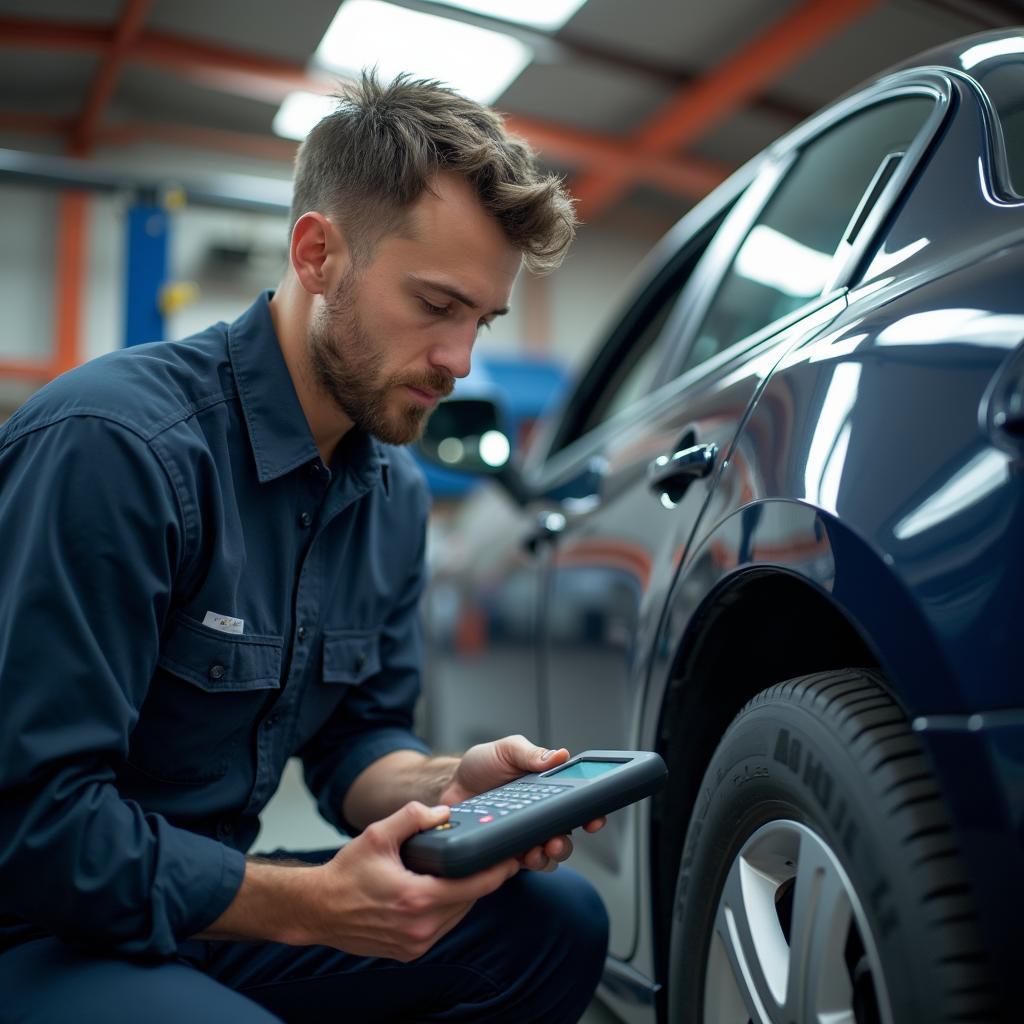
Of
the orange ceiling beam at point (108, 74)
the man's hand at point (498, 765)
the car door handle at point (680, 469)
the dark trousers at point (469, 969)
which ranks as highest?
the orange ceiling beam at point (108, 74)

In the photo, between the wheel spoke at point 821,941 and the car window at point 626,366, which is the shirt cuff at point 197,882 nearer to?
the wheel spoke at point 821,941

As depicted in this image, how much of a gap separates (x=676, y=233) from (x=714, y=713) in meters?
A: 1.18

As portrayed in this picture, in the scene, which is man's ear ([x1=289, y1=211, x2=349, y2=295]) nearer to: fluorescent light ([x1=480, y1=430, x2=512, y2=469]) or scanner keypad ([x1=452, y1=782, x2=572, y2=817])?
scanner keypad ([x1=452, y1=782, x2=572, y2=817])

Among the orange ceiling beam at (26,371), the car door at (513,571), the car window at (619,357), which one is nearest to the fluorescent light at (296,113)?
the orange ceiling beam at (26,371)

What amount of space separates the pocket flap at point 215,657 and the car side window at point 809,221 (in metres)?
0.81

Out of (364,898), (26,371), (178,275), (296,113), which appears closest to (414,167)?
(364,898)

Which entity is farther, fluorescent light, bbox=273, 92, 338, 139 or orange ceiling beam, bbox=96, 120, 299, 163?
orange ceiling beam, bbox=96, 120, 299, 163

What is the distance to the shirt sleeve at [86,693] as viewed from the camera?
958mm

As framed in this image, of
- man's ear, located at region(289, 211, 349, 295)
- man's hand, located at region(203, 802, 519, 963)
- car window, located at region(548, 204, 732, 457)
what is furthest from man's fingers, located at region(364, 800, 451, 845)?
car window, located at region(548, 204, 732, 457)

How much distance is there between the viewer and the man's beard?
4.28 feet

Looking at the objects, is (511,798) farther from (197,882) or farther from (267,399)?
(267,399)

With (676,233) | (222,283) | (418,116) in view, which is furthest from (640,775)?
(222,283)

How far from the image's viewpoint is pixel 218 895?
1025 mm

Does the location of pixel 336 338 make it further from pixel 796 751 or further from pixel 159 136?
pixel 159 136
